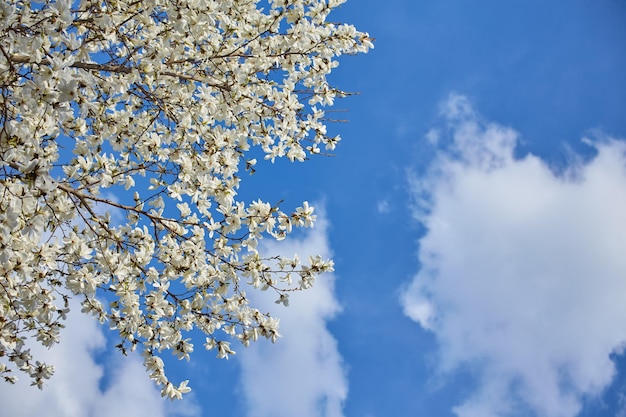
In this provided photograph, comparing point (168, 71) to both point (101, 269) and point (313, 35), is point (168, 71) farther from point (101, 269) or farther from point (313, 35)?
point (101, 269)

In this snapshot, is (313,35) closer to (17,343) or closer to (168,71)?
(168,71)

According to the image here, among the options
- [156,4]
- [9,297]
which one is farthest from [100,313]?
[156,4]

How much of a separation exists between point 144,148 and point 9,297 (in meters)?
2.25

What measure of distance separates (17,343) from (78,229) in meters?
2.15

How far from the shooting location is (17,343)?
7.45m

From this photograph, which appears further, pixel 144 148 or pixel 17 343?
pixel 17 343

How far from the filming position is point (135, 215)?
666 centimetres

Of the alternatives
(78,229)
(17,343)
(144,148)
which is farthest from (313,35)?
(17,343)

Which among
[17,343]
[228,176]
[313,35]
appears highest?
[313,35]


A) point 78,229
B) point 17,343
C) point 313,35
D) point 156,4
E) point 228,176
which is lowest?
point 17,343

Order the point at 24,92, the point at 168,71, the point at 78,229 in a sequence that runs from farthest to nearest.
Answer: the point at 168,71
the point at 78,229
the point at 24,92

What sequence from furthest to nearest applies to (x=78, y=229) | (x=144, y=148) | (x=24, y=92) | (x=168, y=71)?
(x=168, y=71) < (x=144, y=148) < (x=78, y=229) < (x=24, y=92)

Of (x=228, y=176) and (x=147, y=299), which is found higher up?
(x=228, y=176)

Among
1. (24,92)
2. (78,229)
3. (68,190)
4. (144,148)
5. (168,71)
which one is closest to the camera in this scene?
(24,92)
